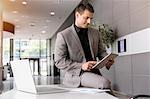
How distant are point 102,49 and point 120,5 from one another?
444cm

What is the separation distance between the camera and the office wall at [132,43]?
4828 mm

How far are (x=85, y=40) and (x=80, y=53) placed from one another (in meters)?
0.13

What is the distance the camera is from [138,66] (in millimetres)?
5180

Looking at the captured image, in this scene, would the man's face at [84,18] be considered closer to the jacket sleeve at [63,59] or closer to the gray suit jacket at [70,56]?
the gray suit jacket at [70,56]

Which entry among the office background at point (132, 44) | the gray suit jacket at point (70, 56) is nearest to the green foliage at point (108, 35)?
the office background at point (132, 44)

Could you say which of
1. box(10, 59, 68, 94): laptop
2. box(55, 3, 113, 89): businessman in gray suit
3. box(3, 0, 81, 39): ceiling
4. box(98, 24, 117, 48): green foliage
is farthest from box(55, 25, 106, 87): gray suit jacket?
box(3, 0, 81, 39): ceiling

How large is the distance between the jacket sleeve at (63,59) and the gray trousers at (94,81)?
7cm

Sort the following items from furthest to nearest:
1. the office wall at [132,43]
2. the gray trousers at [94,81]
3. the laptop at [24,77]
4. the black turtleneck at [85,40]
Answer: the office wall at [132,43] < the black turtleneck at [85,40] < the gray trousers at [94,81] < the laptop at [24,77]

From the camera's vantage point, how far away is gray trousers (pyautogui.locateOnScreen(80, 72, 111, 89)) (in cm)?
152

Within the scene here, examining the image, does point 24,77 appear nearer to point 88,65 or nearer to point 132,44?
point 88,65

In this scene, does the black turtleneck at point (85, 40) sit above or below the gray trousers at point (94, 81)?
above

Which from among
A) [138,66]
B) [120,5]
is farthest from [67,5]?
[138,66]

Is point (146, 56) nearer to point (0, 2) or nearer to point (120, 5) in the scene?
point (120, 5)

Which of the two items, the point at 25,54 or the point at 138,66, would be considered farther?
the point at 25,54
